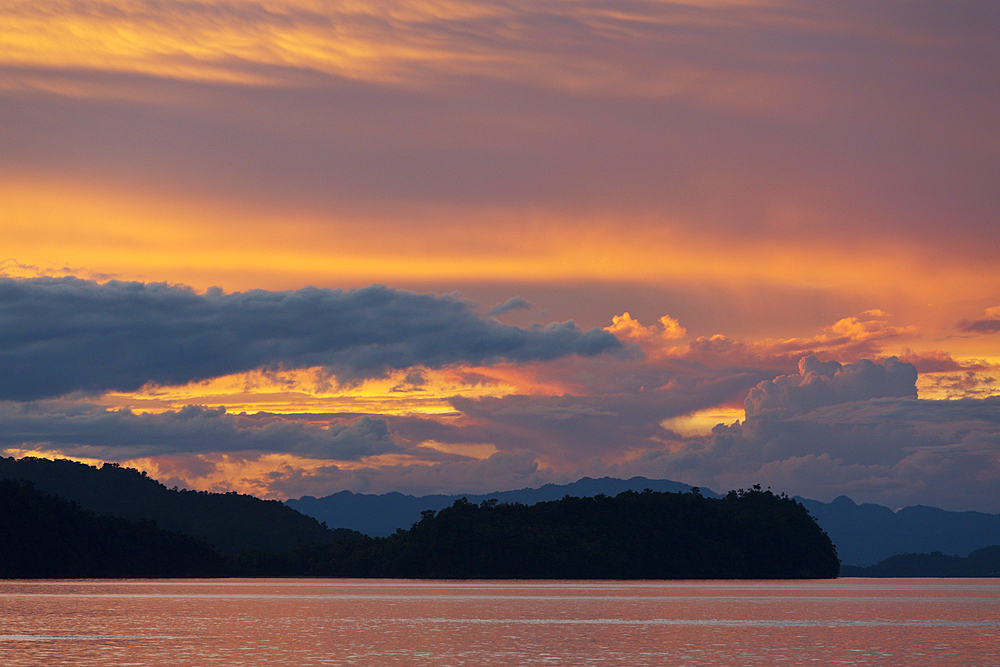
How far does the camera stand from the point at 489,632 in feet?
348

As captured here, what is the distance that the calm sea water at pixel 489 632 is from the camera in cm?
8038

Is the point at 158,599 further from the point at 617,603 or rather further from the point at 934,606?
the point at 934,606

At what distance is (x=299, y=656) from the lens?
268 ft

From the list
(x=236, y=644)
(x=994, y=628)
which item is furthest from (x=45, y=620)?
(x=994, y=628)

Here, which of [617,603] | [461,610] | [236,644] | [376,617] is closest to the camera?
[236,644]

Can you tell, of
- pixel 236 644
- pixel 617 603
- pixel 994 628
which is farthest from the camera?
pixel 617 603

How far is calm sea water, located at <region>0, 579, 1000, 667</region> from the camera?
264 ft

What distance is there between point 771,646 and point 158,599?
11034 centimetres

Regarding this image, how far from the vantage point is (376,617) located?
131750 millimetres

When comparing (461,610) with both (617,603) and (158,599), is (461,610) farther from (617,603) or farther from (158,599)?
(158,599)

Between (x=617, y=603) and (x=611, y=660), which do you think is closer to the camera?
(x=611, y=660)

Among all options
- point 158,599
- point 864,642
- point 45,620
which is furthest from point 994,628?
point 158,599

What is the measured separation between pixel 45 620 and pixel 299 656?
46946 mm

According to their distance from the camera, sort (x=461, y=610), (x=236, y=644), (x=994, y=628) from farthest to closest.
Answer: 1. (x=461, y=610)
2. (x=994, y=628)
3. (x=236, y=644)
